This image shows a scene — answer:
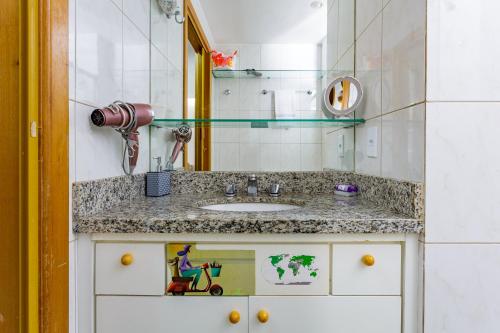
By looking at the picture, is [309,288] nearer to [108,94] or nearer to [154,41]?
[108,94]

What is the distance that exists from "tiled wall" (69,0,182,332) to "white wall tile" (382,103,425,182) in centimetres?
88

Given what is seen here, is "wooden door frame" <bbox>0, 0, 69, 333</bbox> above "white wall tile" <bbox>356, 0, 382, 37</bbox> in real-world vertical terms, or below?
below

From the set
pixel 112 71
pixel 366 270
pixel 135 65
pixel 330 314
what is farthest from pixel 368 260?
pixel 135 65

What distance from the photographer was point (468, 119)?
721 millimetres

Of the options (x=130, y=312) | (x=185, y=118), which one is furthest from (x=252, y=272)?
(x=185, y=118)

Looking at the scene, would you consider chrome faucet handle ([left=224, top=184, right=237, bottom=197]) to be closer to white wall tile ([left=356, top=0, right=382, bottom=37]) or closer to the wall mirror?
the wall mirror

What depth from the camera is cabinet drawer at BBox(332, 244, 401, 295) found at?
761mm

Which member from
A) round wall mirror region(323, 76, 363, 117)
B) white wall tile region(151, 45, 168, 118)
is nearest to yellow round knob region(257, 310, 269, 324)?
round wall mirror region(323, 76, 363, 117)

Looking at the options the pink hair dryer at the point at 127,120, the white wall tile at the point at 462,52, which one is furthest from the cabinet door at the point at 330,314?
the pink hair dryer at the point at 127,120

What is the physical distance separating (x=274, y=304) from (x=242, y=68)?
3.24 feet

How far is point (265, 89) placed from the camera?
4.39 ft

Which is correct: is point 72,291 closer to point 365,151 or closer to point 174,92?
Result: point 174,92

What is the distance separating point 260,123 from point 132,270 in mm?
780

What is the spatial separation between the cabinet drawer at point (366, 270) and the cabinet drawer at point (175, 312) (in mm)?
254
